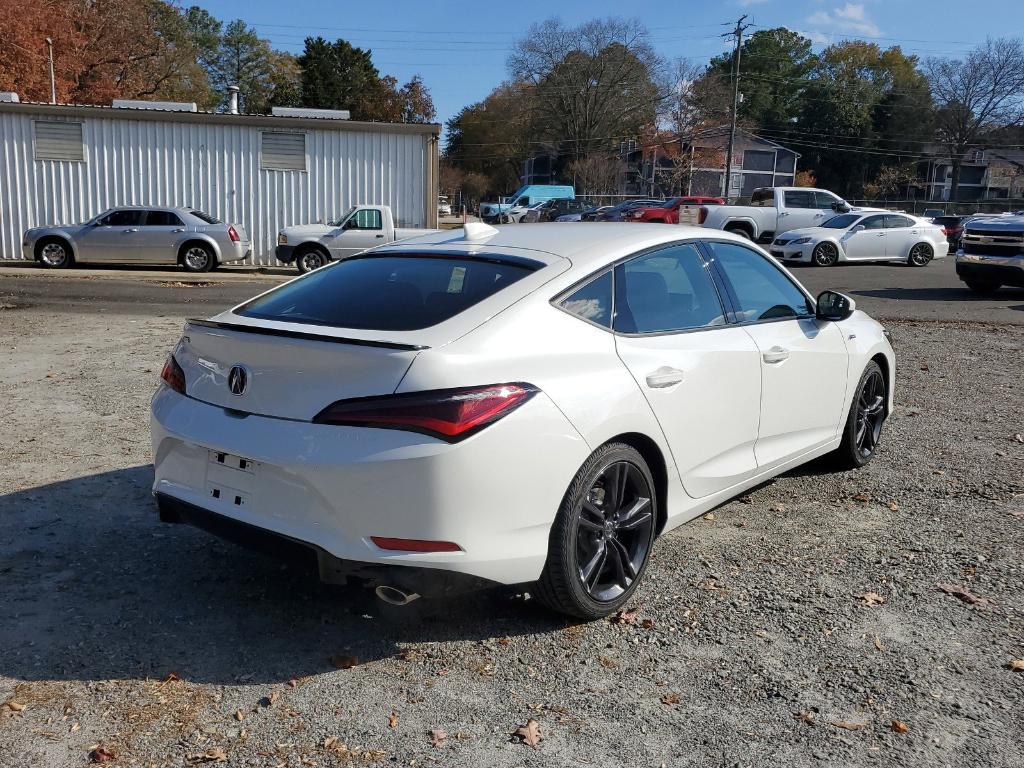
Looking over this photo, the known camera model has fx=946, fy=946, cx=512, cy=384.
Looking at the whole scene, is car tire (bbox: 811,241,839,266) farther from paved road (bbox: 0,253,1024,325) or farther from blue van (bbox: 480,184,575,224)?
blue van (bbox: 480,184,575,224)

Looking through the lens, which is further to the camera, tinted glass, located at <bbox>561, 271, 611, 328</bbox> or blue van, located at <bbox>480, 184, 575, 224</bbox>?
blue van, located at <bbox>480, 184, 575, 224</bbox>

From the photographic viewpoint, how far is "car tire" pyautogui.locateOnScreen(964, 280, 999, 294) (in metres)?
17.4

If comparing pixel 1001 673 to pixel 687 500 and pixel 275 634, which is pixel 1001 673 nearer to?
pixel 687 500

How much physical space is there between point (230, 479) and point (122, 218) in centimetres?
2054

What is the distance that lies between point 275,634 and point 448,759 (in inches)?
43.0

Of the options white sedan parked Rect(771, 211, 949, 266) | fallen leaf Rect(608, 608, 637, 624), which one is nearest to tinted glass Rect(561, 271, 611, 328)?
fallen leaf Rect(608, 608, 637, 624)

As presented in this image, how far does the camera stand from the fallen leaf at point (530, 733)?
117 inches

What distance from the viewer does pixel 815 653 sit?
3.58 m

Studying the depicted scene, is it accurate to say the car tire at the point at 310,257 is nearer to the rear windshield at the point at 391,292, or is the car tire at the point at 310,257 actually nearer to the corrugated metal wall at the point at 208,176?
the corrugated metal wall at the point at 208,176

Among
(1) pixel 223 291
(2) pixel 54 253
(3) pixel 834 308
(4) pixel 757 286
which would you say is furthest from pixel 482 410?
(2) pixel 54 253

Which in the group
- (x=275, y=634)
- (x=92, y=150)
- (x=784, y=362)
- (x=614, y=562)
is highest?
(x=92, y=150)

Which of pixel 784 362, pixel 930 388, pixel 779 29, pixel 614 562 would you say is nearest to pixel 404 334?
pixel 614 562

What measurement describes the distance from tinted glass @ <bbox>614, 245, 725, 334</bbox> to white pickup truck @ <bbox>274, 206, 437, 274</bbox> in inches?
692

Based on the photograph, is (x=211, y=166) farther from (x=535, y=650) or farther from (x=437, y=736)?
(x=437, y=736)
